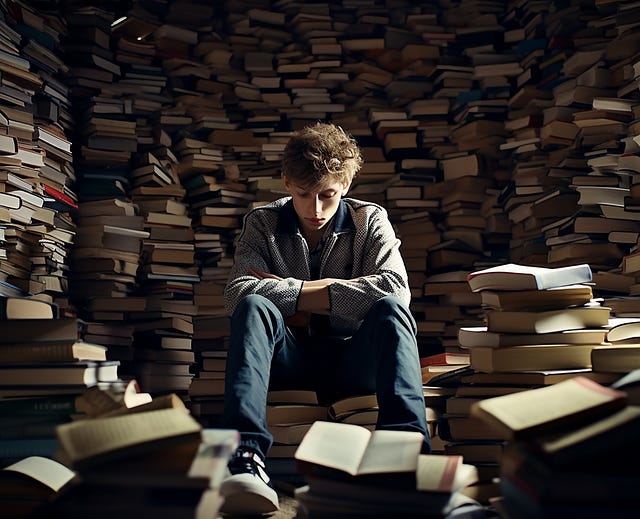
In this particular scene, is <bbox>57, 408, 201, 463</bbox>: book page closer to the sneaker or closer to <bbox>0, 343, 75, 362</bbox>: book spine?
the sneaker

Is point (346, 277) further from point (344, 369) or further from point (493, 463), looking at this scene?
point (493, 463)

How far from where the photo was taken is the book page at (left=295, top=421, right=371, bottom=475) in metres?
1.43

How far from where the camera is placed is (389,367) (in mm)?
2107

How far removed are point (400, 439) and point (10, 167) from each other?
8.85ft

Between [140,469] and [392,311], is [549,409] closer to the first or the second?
[140,469]

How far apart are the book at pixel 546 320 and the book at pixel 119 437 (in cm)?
111

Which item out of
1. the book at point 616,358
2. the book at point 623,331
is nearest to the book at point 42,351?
the book at point 616,358

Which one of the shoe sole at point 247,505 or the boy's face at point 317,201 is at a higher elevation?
the boy's face at point 317,201

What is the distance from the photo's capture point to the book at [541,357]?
2.18 metres

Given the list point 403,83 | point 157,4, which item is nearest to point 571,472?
point 403,83

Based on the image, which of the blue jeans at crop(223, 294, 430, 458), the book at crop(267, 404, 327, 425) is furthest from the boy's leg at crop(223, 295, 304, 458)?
the book at crop(267, 404, 327, 425)

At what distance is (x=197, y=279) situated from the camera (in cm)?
436

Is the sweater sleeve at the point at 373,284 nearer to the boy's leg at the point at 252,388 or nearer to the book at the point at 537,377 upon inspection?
the boy's leg at the point at 252,388

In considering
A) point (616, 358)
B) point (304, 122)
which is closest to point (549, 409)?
point (616, 358)
